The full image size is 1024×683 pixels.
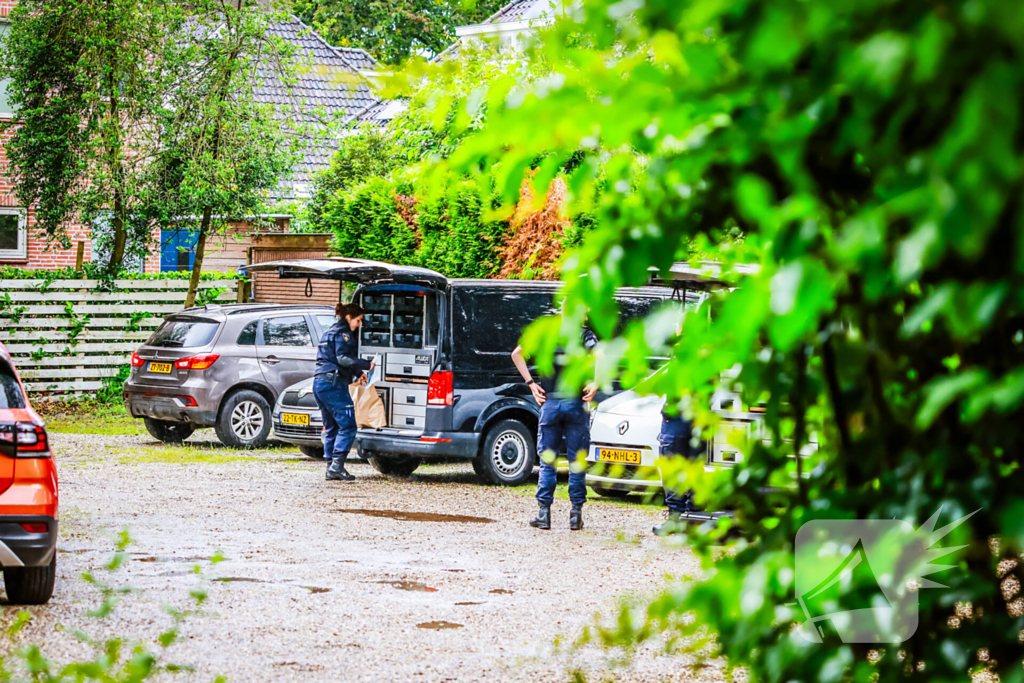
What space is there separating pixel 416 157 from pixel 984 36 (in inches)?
801

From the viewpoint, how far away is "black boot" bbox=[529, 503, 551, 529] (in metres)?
10.2

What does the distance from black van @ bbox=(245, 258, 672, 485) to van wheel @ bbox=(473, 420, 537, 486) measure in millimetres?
11

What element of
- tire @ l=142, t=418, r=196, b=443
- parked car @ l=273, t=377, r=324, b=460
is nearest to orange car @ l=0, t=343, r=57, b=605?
parked car @ l=273, t=377, r=324, b=460

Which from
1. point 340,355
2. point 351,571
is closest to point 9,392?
point 351,571

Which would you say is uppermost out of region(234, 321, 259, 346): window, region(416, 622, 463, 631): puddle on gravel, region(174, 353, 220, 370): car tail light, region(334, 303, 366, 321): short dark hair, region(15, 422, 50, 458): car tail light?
region(334, 303, 366, 321): short dark hair

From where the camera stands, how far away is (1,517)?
6.61 m

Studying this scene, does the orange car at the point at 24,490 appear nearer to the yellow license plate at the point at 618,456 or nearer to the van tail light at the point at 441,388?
the yellow license plate at the point at 618,456

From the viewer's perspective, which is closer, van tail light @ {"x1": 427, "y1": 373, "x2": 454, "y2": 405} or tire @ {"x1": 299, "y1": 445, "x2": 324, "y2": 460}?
van tail light @ {"x1": 427, "y1": 373, "x2": 454, "y2": 405}

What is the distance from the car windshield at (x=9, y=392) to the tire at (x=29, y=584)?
0.92 meters

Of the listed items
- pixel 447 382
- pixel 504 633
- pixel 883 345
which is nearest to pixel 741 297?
pixel 883 345

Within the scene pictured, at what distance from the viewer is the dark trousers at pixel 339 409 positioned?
12.8m

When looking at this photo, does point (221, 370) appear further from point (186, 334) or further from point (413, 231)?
point (413, 231)

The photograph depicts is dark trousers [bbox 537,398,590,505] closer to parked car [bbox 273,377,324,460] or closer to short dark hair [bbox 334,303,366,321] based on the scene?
short dark hair [bbox 334,303,366,321]

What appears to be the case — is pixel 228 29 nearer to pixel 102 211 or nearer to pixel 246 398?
pixel 102 211
